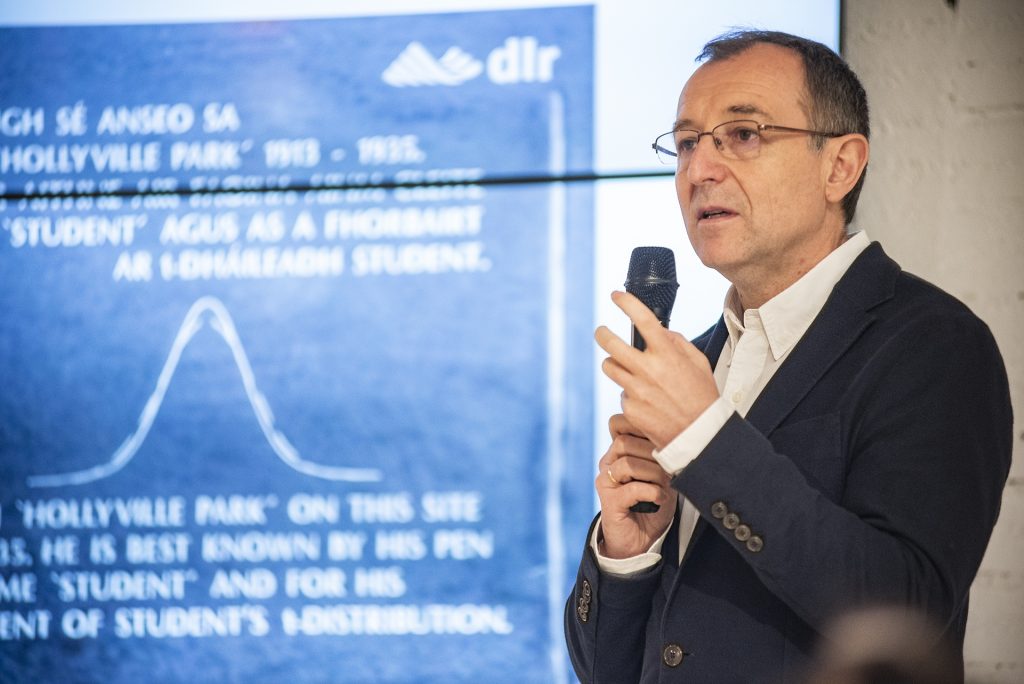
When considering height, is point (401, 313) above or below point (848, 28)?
below

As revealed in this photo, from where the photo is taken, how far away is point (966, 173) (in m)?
2.20

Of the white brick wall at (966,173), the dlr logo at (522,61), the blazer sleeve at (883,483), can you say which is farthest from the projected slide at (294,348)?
the blazer sleeve at (883,483)

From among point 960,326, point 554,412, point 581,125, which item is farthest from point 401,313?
point 960,326

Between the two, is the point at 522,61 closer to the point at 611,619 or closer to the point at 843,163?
the point at 843,163

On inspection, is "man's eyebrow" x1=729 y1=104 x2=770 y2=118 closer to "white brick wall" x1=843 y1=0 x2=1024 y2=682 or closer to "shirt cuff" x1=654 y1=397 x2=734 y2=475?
"shirt cuff" x1=654 y1=397 x2=734 y2=475

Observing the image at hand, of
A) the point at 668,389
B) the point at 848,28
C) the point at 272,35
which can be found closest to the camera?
the point at 668,389

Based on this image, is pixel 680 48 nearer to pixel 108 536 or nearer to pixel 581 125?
pixel 581 125

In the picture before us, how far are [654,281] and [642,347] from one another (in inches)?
4.4

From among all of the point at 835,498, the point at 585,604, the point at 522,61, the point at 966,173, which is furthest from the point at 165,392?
the point at 966,173

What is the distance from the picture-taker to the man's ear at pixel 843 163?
136 cm

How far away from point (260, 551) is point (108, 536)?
1.27ft

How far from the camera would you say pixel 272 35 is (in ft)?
7.83

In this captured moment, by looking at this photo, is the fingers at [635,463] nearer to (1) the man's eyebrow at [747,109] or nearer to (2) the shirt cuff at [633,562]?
(2) the shirt cuff at [633,562]

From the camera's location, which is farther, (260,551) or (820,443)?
(260,551)
